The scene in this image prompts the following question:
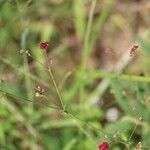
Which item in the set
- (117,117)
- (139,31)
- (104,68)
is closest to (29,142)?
(117,117)

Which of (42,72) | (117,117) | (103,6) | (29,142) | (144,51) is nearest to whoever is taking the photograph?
(144,51)

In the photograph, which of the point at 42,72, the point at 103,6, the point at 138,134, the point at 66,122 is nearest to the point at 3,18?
the point at 42,72

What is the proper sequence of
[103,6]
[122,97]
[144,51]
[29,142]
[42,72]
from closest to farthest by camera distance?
1. [122,97]
2. [144,51]
3. [29,142]
4. [42,72]
5. [103,6]

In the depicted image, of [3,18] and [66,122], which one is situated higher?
[3,18]

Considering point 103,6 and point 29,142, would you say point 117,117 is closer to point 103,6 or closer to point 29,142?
point 29,142

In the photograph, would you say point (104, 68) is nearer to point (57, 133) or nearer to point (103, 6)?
point (103, 6)

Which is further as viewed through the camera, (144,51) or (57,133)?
(57,133)

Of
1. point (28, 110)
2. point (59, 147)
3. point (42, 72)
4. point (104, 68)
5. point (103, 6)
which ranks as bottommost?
point (59, 147)
